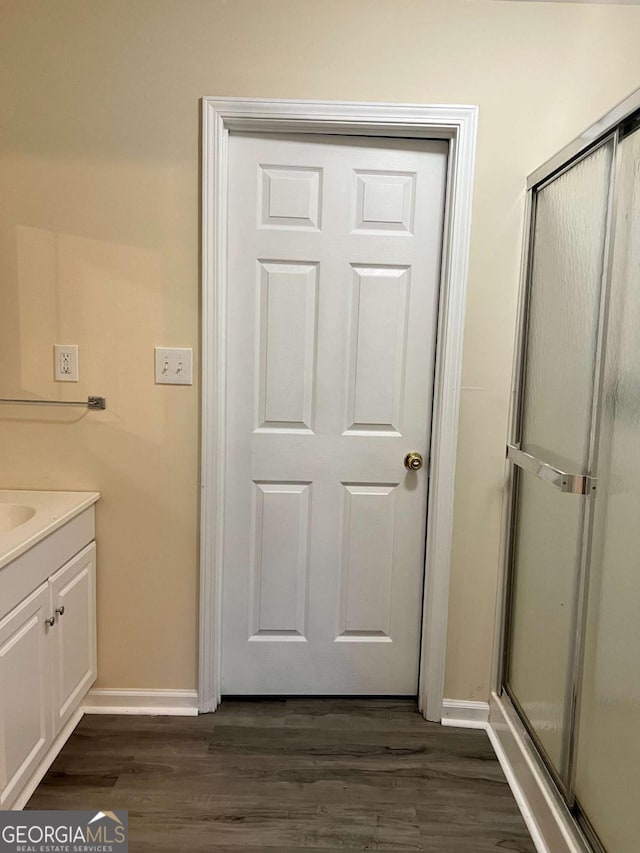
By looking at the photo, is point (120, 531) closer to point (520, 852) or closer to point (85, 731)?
point (85, 731)

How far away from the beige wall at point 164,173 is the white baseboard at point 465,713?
61 centimetres

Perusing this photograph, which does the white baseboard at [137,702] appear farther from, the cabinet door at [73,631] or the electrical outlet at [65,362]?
the electrical outlet at [65,362]

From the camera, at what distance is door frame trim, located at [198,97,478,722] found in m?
1.86

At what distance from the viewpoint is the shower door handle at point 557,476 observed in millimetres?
1449

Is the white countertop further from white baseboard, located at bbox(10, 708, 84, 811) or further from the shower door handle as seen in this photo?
the shower door handle

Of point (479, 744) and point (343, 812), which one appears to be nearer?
point (343, 812)

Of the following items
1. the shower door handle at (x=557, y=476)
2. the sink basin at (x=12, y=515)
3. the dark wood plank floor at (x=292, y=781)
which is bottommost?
the dark wood plank floor at (x=292, y=781)

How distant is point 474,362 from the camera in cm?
199

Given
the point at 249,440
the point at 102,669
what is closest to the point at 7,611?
the point at 102,669

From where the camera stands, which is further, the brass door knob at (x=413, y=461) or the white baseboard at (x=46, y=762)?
the brass door knob at (x=413, y=461)

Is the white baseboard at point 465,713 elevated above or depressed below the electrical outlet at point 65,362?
below

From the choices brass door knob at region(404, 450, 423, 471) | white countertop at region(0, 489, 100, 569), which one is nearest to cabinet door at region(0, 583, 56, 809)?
white countertop at region(0, 489, 100, 569)

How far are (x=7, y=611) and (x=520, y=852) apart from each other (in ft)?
4.91

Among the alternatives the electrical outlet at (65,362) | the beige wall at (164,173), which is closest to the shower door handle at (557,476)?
the beige wall at (164,173)
